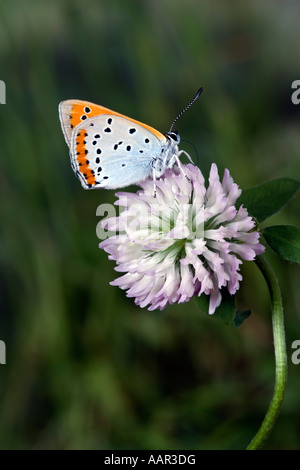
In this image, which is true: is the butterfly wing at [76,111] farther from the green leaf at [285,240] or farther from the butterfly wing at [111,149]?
the green leaf at [285,240]

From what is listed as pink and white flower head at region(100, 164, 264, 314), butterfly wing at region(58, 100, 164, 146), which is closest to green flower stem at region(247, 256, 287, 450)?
pink and white flower head at region(100, 164, 264, 314)

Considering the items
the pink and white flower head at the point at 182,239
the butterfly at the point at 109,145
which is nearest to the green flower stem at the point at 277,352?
the pink and white flower head at the point at 182,239

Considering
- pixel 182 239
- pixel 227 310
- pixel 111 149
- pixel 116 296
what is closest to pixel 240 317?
pixel 227 310

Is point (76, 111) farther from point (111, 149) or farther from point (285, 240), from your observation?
point (285, 240)

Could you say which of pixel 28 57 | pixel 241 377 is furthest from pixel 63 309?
pixel 28 57

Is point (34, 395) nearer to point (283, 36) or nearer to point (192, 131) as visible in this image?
point (192, 131)

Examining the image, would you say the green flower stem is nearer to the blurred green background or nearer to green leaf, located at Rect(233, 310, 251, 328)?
green leaf, located at Rect(233, 310, 251, 328)
